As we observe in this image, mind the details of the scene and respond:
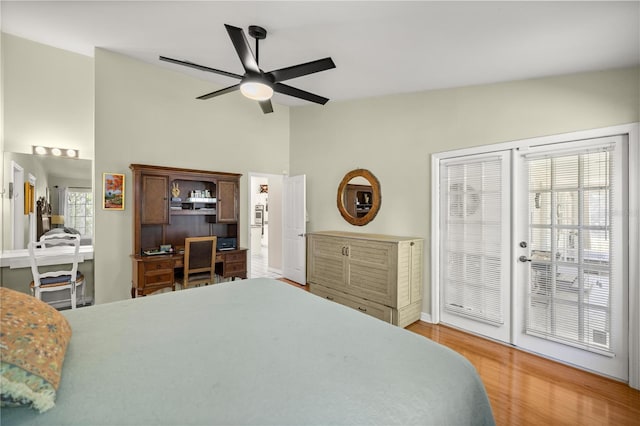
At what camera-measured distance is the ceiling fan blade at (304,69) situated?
2217 mm

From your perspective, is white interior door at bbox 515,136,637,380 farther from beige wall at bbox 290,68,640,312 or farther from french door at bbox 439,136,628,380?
beige wall at bbox 290,68,640,312

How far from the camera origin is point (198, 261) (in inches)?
147

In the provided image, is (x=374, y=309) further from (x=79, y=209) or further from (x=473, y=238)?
(x=79, y=209)

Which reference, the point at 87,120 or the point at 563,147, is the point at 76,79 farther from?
the point at 563,147

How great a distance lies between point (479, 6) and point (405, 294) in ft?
8.87

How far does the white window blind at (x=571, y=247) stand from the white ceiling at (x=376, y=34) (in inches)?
33.2

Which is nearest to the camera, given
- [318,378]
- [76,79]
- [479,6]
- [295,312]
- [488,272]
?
[318,378]

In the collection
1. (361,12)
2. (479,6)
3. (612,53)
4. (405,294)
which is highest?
(361,12)

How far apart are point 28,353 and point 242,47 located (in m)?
2.08

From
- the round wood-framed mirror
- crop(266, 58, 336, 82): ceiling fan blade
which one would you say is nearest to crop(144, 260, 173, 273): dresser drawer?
the round wood-framed mirror

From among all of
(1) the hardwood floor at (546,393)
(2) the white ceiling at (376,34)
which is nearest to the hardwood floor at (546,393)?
(1) the hardwood floor at (546,393)

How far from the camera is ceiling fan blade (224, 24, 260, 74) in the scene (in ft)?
6.46

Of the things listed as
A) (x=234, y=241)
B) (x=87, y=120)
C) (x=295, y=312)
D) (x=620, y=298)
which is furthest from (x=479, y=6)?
(x=87, y=120)

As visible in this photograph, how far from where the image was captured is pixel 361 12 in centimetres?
224
